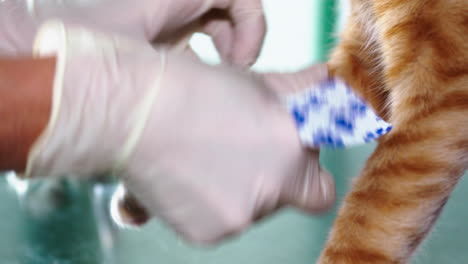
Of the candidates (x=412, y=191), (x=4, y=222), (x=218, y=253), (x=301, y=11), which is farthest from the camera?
(x=301, y=11)

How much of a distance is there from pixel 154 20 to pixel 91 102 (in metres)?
0.28

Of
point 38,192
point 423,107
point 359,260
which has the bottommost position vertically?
point 38,192

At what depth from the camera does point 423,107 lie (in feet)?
2.47

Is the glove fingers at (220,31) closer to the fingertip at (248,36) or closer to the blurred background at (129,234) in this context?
the fingertip at (248,36)

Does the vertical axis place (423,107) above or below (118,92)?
below

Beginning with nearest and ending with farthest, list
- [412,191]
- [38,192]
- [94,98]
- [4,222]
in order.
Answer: [94,98]
[412,191]
[4,222]
[38,192]

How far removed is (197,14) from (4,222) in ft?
3.31

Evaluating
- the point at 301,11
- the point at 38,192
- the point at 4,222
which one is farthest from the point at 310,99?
the point at 301,11

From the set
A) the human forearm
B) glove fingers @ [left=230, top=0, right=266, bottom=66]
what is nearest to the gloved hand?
glove fingers @ [left=230, top=0, right=266, bottom=66]

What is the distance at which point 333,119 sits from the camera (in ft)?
2.05

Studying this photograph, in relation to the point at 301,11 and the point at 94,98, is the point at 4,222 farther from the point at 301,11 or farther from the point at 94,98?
the point at 301,11

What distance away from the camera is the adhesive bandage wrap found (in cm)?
53

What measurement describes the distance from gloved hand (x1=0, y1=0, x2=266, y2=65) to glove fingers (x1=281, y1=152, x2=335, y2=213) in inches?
10.0

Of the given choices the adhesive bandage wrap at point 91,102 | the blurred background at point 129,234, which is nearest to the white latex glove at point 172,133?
the adhesive bandage wrap at point 91,102
